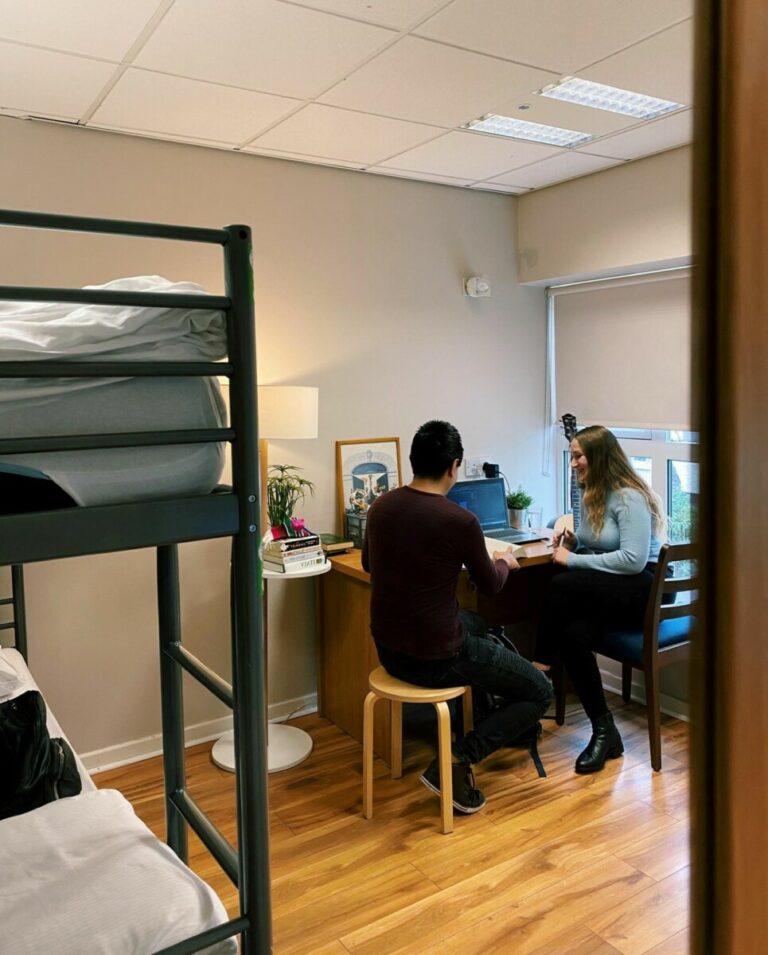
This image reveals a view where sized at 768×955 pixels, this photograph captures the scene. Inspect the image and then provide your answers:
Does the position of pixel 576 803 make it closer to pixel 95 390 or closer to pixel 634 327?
pixel 634 327

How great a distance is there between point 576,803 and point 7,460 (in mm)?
2361

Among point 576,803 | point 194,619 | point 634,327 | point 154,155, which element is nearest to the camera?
point 576,803

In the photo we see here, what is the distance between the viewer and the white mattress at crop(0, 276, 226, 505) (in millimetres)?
995

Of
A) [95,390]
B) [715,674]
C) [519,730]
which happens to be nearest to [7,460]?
[95,390]

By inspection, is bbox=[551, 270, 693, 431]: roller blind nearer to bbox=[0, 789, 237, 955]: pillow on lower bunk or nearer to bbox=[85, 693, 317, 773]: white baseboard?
bbox=[85, 693, 317, 773]: white baseboard

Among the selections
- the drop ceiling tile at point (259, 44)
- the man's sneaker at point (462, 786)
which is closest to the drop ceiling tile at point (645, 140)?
the drop ceiling tile at point (259, 44)

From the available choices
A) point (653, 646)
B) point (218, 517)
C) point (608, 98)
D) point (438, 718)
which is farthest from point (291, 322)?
point (218, 517)

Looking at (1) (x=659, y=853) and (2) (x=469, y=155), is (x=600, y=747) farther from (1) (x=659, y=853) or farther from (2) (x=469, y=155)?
(2) (x=469, y=155)

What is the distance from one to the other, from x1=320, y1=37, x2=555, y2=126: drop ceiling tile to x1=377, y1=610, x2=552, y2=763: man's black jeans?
175 centimetres

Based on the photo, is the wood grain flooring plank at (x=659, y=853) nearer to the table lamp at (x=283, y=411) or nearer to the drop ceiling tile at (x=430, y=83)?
the table lamp at (x=283, y=411)

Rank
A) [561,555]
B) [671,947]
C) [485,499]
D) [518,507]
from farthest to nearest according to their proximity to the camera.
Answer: [518,507] → [485,499] → [561,555] → [671,947]

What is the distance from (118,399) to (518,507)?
295 centimetres

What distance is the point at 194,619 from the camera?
319 cm

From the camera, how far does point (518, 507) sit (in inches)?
150
